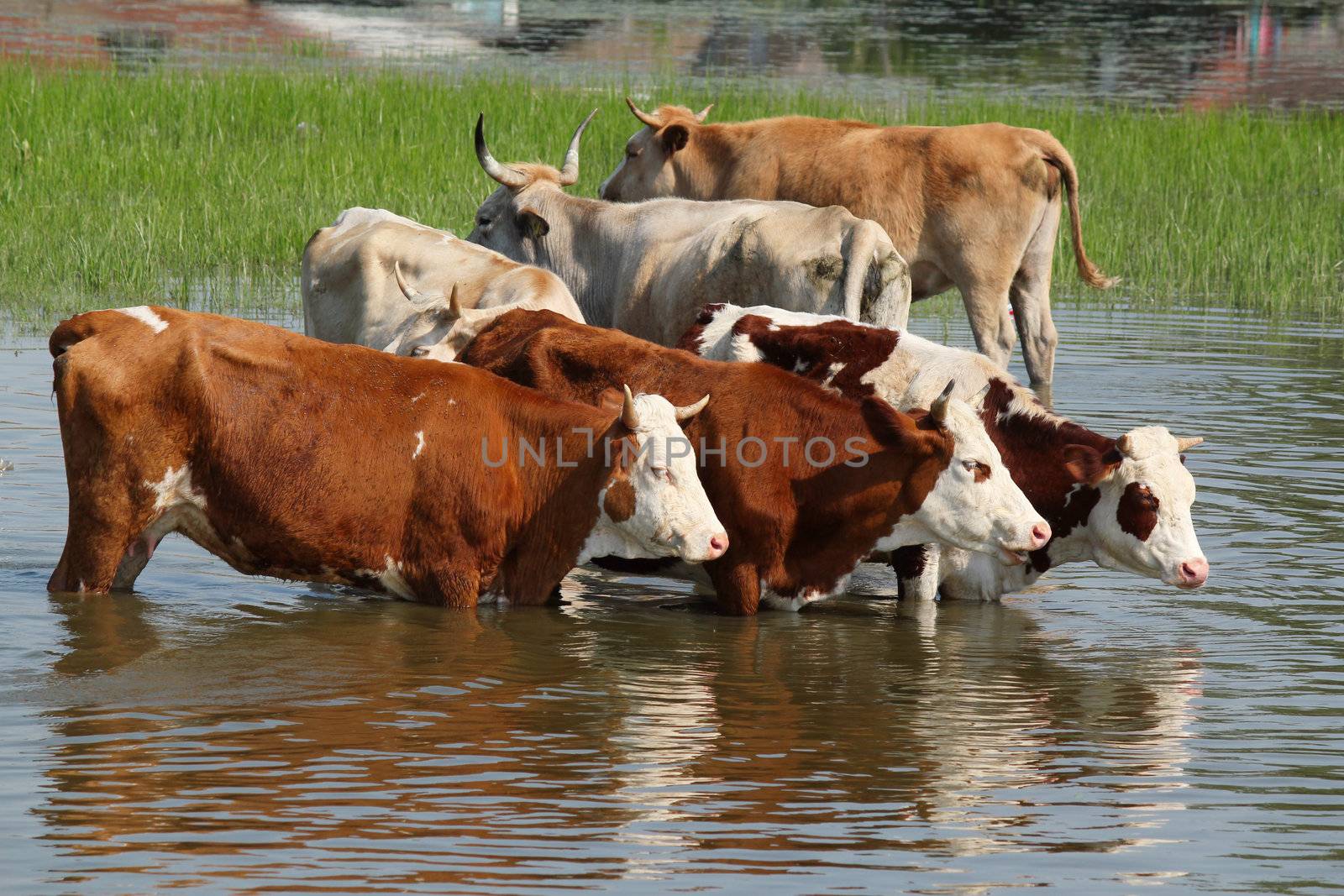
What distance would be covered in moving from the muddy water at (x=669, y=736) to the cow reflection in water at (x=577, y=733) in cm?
1

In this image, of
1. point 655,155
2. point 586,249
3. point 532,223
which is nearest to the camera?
point 586,249

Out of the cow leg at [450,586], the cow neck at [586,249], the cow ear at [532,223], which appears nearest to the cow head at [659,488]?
the cow leg at [450,586]

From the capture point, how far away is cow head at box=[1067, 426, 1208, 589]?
25.0 feet

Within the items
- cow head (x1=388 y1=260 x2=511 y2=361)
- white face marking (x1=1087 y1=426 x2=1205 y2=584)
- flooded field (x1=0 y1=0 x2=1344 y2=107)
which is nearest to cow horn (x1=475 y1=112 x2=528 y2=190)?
cow head (x1=388 y1=260 x2=511 y2=361)

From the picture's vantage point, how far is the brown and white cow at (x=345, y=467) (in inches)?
278

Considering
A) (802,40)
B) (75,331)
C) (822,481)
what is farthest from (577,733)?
(802,40)

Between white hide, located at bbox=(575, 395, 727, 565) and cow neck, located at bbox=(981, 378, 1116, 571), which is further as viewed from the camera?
cow neck, located at bbox=(981, 378, 1116, 571)

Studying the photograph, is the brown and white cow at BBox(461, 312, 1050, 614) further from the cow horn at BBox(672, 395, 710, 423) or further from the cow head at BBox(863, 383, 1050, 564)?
the cow horn at BBox(672, 395, 710, 423)

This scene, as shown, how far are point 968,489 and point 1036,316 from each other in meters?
4.99

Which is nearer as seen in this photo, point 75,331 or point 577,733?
point 577,733

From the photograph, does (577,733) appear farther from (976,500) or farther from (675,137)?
(675,137)

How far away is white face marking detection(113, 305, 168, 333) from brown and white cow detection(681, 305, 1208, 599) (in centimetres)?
235

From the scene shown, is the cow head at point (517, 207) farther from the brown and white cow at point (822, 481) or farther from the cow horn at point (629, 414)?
the cow horn at point (629, 414)

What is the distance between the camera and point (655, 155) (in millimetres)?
12531
